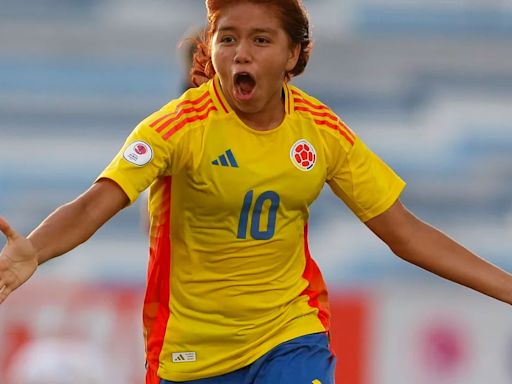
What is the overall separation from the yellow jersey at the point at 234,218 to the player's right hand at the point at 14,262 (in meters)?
0.51

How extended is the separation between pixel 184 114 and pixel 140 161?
9.2 inches

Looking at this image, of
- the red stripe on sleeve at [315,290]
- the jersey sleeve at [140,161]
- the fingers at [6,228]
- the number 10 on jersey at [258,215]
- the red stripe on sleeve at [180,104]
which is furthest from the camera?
the red stripe on sleeve at [315,290]

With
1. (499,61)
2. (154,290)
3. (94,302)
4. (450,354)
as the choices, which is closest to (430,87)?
(499,61)

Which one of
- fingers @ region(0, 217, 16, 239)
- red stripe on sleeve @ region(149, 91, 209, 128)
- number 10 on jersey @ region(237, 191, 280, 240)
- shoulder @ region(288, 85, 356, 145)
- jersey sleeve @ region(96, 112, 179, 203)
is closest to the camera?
fingers @ region(0, 217, 16, 239)

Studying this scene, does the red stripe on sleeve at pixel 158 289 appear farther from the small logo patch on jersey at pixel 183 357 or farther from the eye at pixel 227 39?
the eye at pixel 227 39

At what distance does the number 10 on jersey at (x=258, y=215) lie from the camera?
4465 mm

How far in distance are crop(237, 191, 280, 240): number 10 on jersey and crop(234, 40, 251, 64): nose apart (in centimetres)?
40

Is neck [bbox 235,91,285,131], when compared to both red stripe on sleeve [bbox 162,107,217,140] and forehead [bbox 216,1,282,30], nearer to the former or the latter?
red stripe on sleeve [bbox 162,107,217,140]

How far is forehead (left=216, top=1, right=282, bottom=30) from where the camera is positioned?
4383 millimetres

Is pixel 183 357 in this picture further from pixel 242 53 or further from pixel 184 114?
pixel 242 53

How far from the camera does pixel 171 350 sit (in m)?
4.66

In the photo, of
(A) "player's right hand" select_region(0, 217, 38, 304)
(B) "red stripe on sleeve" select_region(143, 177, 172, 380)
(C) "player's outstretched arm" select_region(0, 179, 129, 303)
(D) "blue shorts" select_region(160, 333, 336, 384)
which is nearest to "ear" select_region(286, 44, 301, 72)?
(B) "red stripe on sleeve" select_region(143, 177, 172, 380)

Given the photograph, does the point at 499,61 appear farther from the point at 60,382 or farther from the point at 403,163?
→ the point at 60,382

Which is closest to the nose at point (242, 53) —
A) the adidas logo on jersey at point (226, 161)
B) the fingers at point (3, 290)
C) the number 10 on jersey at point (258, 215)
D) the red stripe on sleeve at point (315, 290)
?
the adidas logo on jersey at point (226, 161)
